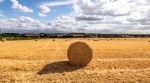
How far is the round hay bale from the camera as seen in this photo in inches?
719

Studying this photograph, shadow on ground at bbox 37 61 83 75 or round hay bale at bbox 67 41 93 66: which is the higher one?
round hay bale at bbox 67 41 93 66

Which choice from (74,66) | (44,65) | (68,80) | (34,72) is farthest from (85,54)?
(68,80)

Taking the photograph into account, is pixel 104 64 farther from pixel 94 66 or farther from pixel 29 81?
pixel 29 81

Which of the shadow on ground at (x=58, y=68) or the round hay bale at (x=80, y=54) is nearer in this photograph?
the shadow on ground at (x=58, y=68)

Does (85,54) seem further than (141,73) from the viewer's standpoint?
Yes

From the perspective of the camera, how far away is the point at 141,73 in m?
14.8

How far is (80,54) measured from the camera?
1850cm

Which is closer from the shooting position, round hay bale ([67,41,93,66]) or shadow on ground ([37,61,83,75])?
shadow on ground ([37,61,83,75])

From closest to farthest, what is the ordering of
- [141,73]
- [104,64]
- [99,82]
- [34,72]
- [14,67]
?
1. [99,82]
2. [141,73]
3. [34,72]
4. [14,67]
5. [104,64]

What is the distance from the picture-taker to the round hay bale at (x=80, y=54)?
18.3 meters

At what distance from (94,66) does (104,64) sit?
1.02 m

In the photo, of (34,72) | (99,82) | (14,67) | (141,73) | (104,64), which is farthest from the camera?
(104,64)

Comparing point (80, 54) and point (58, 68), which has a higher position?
point (80, 54)

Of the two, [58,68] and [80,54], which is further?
[80,54]
